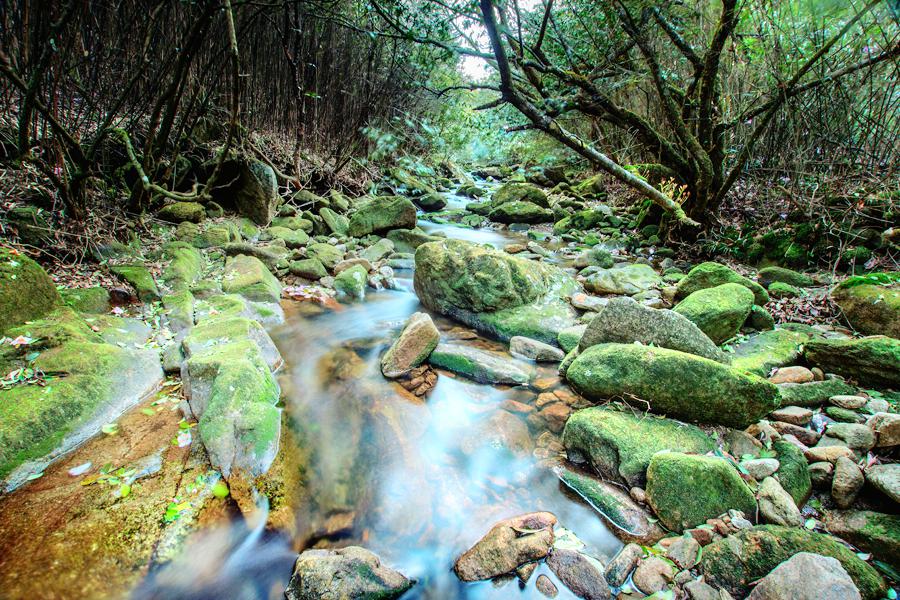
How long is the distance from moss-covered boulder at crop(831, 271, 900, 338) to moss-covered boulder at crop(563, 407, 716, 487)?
2.67m

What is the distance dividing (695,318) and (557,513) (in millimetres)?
2650

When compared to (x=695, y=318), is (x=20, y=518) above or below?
below

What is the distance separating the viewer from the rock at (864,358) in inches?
120

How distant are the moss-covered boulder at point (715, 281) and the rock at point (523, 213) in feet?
22.3

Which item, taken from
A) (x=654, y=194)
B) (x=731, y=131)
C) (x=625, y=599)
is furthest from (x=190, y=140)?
(x=731, y=131)

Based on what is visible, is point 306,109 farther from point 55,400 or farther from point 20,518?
point 20,518

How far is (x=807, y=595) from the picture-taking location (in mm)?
1592

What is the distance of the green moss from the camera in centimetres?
234

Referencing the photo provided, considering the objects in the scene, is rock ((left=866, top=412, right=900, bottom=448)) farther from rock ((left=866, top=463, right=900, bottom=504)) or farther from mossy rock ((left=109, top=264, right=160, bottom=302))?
mossy rock ((left=109, top=264, right=160, bottom=302))

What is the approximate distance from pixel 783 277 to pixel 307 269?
23.2 feet

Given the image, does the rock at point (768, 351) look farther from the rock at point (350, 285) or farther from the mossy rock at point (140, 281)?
the mossy rock at point (140, 281)

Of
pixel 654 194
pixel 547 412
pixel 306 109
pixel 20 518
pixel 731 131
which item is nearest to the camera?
pixel 20 518

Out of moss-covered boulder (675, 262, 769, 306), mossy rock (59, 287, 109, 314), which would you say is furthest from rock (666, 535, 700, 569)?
mossy rock (59, 287, 109, 314)

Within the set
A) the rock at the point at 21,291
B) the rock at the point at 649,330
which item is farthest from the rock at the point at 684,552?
the rock at the point at 21,291
